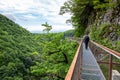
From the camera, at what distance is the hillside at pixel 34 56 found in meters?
26.7

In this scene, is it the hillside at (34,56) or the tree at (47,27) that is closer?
the hillside at (34,56)

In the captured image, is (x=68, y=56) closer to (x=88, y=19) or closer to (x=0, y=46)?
(x=88, y=19)

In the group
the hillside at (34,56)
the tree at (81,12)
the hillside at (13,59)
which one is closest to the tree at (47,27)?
the hillside at (34,56)

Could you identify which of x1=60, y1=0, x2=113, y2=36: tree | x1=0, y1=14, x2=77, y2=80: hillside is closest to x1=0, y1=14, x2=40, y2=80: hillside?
x1=0, y1=14, x2=77, y2=80: hillside

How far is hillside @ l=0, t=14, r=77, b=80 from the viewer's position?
26688 mm

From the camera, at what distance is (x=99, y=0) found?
31.7 m

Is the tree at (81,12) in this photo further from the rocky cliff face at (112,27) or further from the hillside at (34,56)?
the rocky cliff face at (112,27)

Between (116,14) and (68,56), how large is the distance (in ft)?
20.8

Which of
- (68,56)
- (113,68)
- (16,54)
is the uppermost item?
(113,68)

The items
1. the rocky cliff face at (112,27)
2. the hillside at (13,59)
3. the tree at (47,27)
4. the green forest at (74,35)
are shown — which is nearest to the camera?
the rocky cliff face at (112,27)

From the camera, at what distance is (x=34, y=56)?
8606 cm

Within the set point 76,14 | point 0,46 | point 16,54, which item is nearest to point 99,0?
point 76,14

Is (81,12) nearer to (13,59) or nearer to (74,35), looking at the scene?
(74,35)

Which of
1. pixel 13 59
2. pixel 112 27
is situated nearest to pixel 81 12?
pixel 112 27
